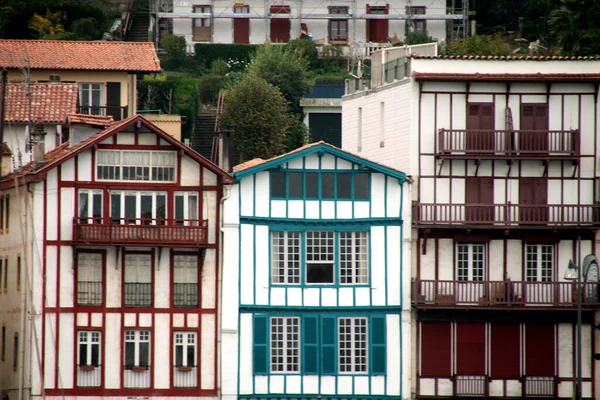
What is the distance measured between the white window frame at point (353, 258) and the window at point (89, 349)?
359 inches

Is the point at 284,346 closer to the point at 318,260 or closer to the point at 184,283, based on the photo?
the point at 318,260

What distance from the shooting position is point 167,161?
6131cm

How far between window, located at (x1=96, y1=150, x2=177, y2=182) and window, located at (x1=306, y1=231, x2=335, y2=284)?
5.52m

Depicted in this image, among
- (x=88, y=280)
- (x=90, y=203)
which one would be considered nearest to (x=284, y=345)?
(x=88, y=280)

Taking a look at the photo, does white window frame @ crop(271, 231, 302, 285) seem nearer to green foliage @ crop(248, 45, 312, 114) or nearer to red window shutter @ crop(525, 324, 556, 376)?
red window shutter @ crop(525, 324, 556, 376)

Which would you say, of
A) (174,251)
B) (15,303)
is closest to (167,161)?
(174,251)

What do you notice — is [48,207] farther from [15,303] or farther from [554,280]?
[554,280]

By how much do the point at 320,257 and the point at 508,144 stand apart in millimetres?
8041

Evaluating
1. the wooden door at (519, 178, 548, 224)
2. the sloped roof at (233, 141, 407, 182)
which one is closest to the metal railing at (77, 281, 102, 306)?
the sloped roof at (233, 141, 407, 182)

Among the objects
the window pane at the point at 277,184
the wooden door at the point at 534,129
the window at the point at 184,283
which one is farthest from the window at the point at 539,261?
the window at the point at 184,283

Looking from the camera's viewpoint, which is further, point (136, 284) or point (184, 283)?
point (184, 283)

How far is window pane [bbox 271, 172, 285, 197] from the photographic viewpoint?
61594 millimetres

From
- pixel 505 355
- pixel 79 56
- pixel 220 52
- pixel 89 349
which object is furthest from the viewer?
pixel 220 52

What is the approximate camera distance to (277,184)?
2426 inches
